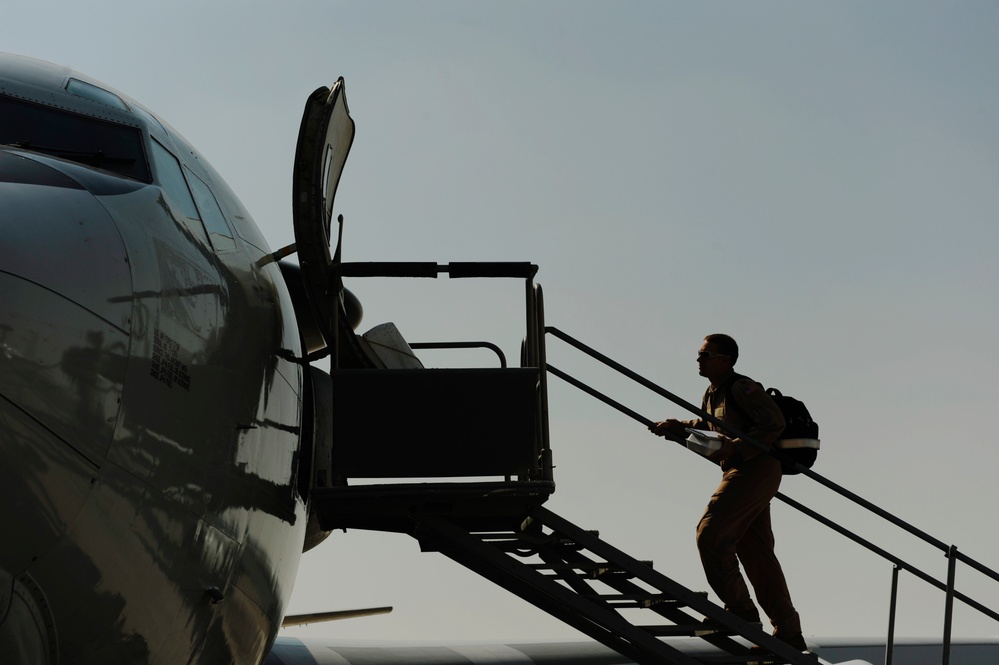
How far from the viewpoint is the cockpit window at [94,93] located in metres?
6.86

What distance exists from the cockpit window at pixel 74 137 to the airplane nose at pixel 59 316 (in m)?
1.23

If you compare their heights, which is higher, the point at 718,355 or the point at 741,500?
the point at 718,355

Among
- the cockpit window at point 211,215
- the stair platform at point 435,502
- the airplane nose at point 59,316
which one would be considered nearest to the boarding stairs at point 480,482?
the stair platform at point 435,502

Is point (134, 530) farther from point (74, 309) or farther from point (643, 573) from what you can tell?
point (643, 573)

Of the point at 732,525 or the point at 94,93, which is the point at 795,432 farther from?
the point at 94,93

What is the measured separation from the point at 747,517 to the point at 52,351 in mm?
5660

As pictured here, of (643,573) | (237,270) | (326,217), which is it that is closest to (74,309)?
(237,270)

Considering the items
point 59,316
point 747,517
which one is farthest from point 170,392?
point 747,517

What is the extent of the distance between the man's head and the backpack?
0.51 feet

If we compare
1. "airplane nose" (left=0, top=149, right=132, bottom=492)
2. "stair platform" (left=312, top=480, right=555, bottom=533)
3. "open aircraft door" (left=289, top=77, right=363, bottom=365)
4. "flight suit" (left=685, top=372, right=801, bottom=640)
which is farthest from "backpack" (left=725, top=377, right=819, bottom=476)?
"airplane nose" (left=0, top=149, right=132, bottom=492)

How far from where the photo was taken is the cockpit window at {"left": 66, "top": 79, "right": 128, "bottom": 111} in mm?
6859

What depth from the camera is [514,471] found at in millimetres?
7094

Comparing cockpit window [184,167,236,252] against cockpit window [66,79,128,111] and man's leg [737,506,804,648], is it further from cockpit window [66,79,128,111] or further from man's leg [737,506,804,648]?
man's leg [737,506,804,648]

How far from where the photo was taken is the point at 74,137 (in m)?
6.37
